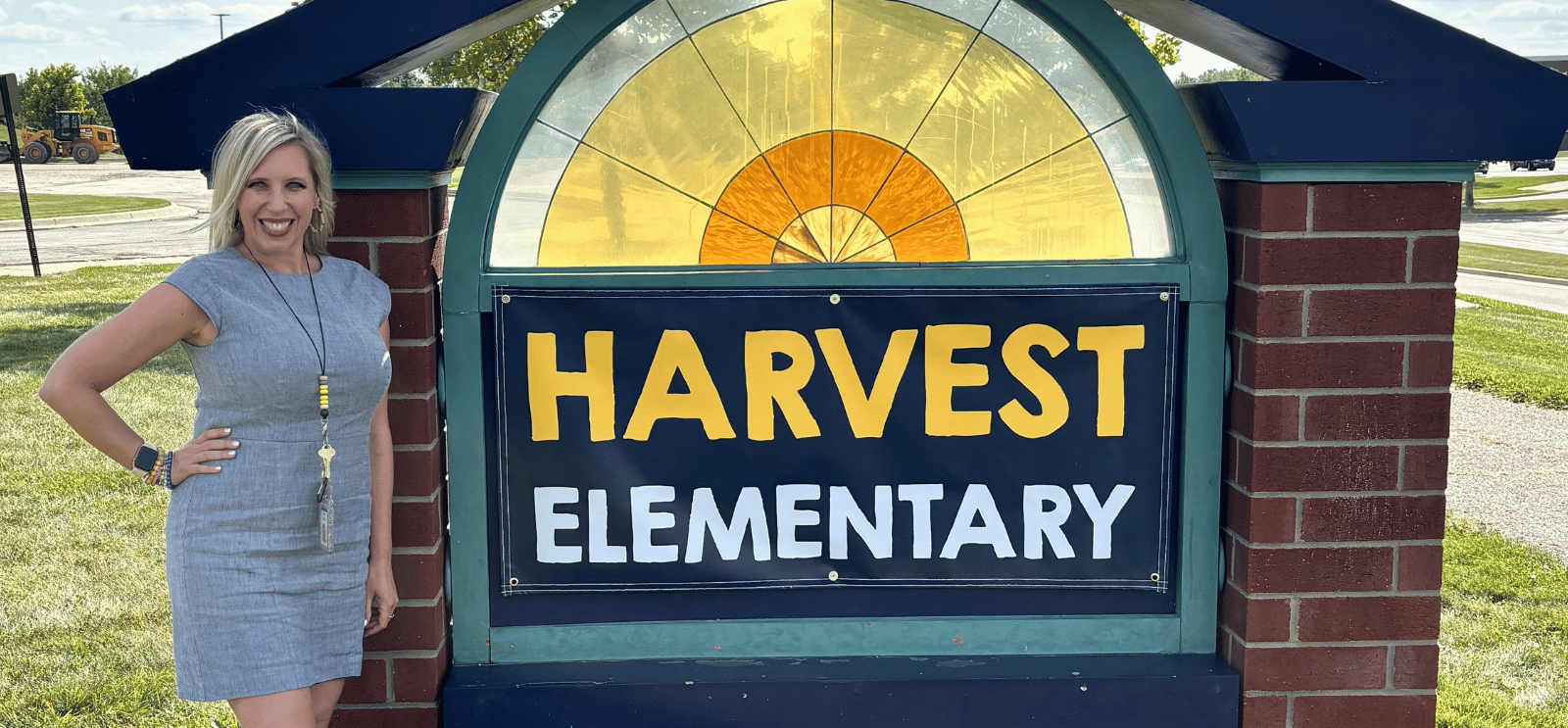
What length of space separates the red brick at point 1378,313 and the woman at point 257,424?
82.9 inches

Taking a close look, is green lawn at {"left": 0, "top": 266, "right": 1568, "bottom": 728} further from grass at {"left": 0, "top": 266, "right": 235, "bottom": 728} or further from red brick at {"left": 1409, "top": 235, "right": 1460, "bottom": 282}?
red brick at {"left": 1409, "top": 235, "right": 1460, "bottom": 282}

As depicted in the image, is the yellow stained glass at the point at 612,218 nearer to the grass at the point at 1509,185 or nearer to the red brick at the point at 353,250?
the red brick at the point at 353,250

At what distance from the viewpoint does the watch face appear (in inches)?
94.7

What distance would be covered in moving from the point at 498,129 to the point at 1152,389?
1.68 m

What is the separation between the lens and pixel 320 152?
2.58 metres

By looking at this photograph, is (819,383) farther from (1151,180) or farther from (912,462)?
(1151,180)

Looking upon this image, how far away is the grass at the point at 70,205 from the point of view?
3052cm

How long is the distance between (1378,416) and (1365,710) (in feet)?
2.40

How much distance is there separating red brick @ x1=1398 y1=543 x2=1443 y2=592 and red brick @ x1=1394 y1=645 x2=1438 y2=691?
5.9 inches

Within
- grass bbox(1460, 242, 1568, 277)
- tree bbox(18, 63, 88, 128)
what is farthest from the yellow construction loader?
grass bbox(1460, 242, 1568, 277)

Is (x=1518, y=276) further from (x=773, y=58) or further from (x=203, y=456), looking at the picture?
(x=203, y=456)

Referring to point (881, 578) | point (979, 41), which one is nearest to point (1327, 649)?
point (881, 578)

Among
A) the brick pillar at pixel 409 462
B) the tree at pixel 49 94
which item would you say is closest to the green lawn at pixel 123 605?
the brick pillar at pixel 409 462

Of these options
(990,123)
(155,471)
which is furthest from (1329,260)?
(155,471)
